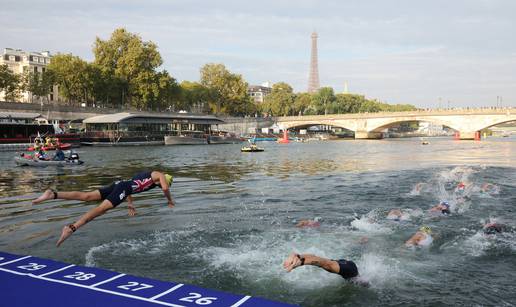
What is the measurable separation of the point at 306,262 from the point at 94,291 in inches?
140

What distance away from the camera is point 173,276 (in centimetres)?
980

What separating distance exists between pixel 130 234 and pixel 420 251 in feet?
27.1

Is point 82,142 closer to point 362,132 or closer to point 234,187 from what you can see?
point 234,187

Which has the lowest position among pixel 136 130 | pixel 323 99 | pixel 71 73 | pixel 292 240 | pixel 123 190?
pixel 292 240

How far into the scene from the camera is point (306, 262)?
791 centimetres

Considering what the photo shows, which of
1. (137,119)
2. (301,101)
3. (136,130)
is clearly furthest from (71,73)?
(301,101)

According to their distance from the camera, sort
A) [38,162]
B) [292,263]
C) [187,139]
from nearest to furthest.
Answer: [292,263] → [38,162] → [187,139]

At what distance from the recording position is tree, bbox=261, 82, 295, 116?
158 meters

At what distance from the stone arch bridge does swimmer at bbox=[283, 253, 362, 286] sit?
100m

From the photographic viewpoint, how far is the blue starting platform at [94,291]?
273 inches

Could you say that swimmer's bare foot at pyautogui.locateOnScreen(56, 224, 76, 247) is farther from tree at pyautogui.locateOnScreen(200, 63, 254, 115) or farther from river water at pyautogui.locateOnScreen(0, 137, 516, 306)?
tree at pyautogui.locateOnScreen(200, 63, 254, 115)

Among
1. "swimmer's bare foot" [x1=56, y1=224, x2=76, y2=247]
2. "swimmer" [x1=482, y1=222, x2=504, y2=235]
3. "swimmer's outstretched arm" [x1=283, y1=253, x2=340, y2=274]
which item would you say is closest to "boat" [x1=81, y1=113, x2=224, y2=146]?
"swimmer's bare foot" [x1=56, y1=224, x2=76, y2=247]

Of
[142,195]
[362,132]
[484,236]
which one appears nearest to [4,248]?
[142,195]

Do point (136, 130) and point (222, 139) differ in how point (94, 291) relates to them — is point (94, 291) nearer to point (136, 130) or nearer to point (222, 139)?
point (136, 130)
